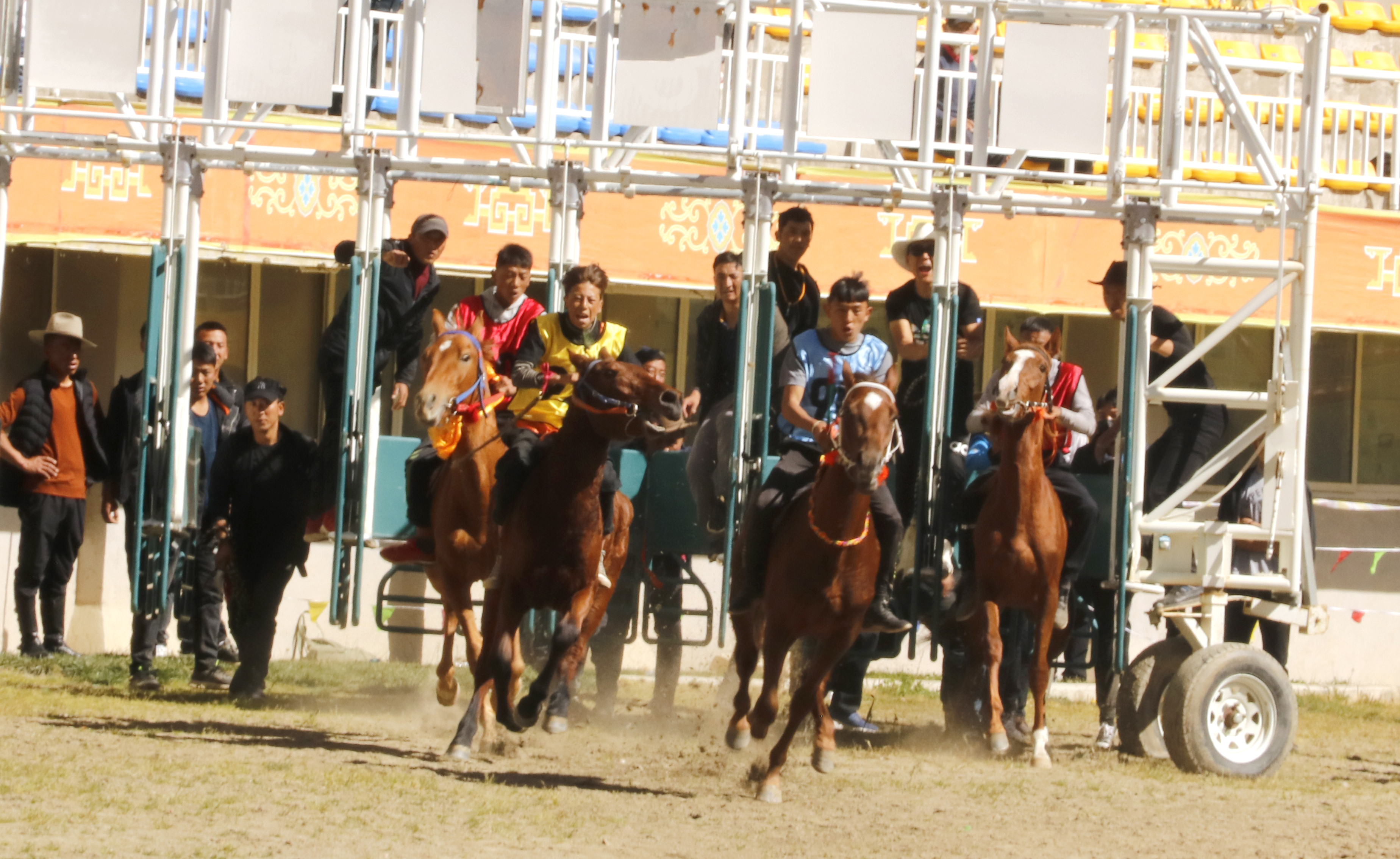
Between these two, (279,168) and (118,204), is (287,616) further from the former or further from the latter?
(279,168)

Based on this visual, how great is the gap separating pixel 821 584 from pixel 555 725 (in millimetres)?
1623

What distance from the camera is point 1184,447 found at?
964 centimetres

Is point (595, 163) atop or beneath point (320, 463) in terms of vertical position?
atop

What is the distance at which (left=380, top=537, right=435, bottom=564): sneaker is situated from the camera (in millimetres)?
8844

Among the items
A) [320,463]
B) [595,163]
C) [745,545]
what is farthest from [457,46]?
[745,545]

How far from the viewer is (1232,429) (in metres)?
13.8

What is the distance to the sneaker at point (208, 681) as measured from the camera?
1033 cm

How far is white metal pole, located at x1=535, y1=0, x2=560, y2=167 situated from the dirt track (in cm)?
297

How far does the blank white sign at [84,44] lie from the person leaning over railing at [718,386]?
308 centimetres

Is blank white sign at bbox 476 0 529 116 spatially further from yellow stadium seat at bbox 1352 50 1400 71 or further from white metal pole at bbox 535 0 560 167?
yellow stadium seat at bbox 1352 50 1400 71

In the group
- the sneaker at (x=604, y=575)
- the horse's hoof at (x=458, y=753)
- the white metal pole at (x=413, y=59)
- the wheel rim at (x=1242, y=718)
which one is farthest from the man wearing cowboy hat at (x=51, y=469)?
the wheel rim at (x=1242, y=718)

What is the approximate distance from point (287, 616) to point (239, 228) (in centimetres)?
275

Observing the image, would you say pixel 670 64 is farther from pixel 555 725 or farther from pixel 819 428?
pixel 555 725

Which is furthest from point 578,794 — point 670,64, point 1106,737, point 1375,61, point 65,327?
point 1375,61
